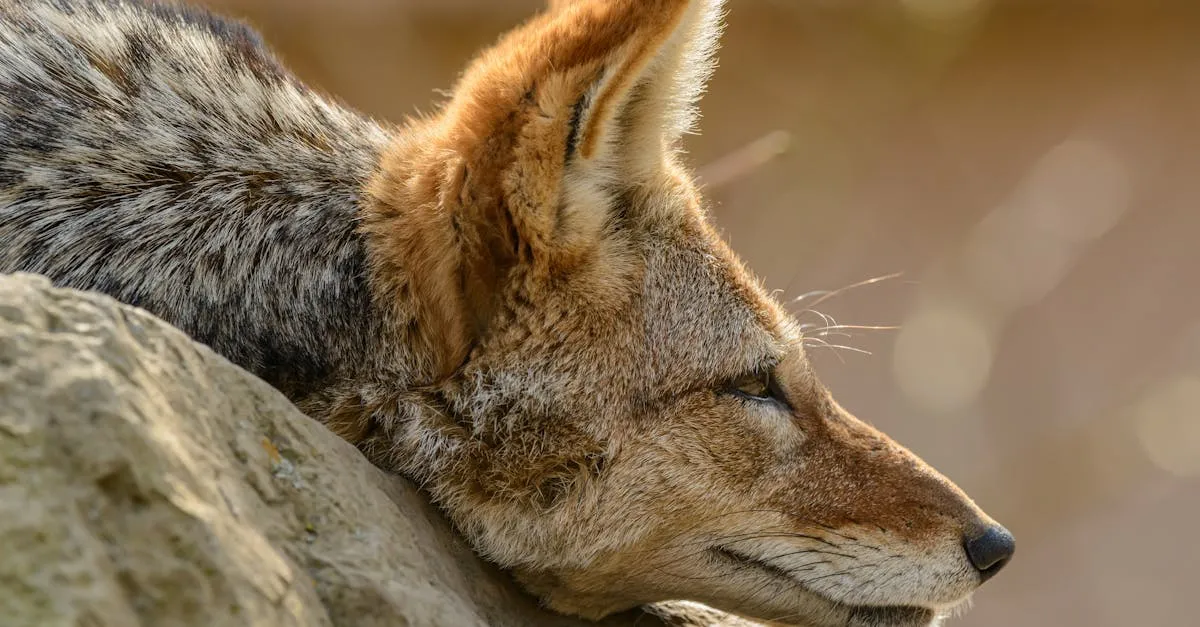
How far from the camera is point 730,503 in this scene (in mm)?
3250

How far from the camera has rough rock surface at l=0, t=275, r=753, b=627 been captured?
1.69 meters

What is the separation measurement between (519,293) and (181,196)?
0.88 meters

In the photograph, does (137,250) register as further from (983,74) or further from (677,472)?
(983,74)

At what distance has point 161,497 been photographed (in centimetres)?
182

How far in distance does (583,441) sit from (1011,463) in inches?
316

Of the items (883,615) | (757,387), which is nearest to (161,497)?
(757,387)

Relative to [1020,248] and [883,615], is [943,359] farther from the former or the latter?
[883,615]

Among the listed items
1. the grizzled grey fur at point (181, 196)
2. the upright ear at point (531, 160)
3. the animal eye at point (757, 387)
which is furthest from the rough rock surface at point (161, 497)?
the animal eye at point (757, 387)

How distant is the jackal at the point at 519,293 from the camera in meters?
3.02

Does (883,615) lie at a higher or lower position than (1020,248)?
lower

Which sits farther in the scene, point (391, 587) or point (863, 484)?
point (863, 484)

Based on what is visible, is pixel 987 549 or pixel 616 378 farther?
pixel 987 549

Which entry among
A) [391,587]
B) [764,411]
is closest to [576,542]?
[764,411]

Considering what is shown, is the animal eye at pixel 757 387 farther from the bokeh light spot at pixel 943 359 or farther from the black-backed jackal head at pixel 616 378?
the bokeh light spot at pixel 943 359
